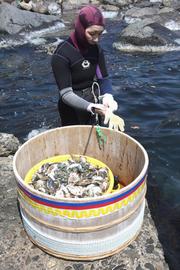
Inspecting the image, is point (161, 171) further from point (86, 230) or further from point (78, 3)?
point (78, 3)

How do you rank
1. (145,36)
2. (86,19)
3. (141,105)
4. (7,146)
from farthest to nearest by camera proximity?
1. (145,36)
2. (141,105)
3. (7,146)
4. (86,19)

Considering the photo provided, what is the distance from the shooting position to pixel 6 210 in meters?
4.58

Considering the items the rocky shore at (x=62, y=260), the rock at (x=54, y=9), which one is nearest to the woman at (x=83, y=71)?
the rocky shore at (x=62, y=260)

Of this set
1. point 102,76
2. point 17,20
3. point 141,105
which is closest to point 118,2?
point 17,20

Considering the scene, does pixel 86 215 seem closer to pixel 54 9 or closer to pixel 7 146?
pixel 7 146

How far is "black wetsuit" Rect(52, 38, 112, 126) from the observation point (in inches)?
181

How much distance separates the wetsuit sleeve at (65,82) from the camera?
15.0ft

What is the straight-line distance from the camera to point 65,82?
4.64 meters

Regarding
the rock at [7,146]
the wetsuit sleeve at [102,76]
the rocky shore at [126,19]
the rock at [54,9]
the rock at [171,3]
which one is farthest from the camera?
the rock at [54,9]

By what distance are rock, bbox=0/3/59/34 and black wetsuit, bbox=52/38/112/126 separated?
14648 millimetres

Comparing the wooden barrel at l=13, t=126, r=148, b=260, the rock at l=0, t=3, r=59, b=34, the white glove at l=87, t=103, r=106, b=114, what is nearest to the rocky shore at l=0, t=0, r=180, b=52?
the rock at l=0, t=3, r=59, b=34

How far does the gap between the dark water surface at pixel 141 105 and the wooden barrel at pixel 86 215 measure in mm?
1562

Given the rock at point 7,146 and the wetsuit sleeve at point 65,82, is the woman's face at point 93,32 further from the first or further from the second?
the rock at point 7,146

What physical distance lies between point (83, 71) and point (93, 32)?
613 millimetres
